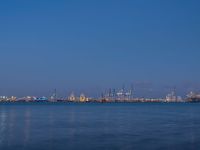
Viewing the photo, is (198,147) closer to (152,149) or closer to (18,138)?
(152,149)

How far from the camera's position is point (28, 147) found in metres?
27.8

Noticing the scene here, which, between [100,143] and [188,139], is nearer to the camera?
[100,143]

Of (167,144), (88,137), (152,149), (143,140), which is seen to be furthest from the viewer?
(88,137)

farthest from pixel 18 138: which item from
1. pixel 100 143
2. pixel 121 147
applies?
pixel 121 147

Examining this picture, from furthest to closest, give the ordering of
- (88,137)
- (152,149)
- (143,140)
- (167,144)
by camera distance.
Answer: (88,137), (143,140), (167,144), (152,149)

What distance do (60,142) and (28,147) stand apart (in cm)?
327

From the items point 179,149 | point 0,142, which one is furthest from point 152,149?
point 0,142

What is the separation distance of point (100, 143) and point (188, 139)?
7827 mm

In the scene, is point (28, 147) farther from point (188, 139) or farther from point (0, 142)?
point (188, 139)

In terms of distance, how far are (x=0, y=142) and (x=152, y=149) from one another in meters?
11.6

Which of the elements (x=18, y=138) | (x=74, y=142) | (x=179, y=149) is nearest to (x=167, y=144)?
(x=179, y=149)

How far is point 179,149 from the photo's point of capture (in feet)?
89.2

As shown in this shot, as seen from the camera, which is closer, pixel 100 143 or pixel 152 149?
pixel 152 149

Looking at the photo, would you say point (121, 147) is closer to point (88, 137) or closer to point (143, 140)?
point (143, 140)
